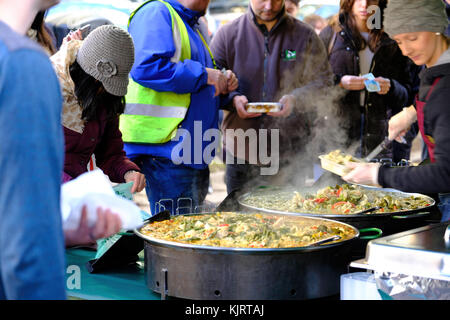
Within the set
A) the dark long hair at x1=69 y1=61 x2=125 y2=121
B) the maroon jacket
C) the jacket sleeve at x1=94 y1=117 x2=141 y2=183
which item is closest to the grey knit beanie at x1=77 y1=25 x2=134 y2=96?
the dark long hair at x1=69 y1=61 x2=125 y2=121

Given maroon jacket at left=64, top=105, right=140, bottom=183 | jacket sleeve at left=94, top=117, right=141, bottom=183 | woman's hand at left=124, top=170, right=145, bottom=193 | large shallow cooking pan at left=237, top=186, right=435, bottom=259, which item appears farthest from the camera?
jacket sleeve at left=94, top=117, right=141, bottom=183

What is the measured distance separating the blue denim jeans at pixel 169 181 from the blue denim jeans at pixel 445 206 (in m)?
1.40

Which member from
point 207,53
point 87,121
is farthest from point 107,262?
point 207,53

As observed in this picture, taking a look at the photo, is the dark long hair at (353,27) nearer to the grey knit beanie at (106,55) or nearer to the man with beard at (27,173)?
the grey knit beanie at (106,55)

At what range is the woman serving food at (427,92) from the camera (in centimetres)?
201

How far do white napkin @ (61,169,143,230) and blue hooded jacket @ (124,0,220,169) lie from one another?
6.63ft

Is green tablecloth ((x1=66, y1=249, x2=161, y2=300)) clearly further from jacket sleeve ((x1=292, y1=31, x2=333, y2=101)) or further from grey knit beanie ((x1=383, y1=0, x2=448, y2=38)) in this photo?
jacket sleeve ((x1=292, y1=31, x2=333, y2=101))

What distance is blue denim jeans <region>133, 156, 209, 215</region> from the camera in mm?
3385

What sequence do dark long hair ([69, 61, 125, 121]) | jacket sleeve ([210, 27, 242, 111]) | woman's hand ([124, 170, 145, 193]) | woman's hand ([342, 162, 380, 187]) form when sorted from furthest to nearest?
jacket sleeve ([210, 27, 242, 111]), woman's hand ([124, 170, 145, 193]), dark long hair ([69, 61, 125, 121]), woman's hand ([342, 162, 380, 187])

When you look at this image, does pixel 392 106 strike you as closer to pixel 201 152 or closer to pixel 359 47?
pixel 359 47

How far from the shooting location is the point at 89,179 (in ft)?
4.06

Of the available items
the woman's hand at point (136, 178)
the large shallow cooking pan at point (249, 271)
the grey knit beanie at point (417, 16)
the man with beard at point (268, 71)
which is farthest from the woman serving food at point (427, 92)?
the man with beard at point (268, 71)

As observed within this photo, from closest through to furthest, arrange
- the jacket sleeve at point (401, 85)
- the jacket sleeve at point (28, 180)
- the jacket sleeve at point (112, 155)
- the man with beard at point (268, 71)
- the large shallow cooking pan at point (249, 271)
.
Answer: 1. the jacket sleeve at point (28, 180)
2. the large shallow cooking pan at point (249, 271)
3. the jacket sleeve at point (112, 155)
4. the man with beard at point (268, 71)
5. the jacket sleeve at point (401, 85)

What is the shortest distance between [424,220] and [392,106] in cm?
195
